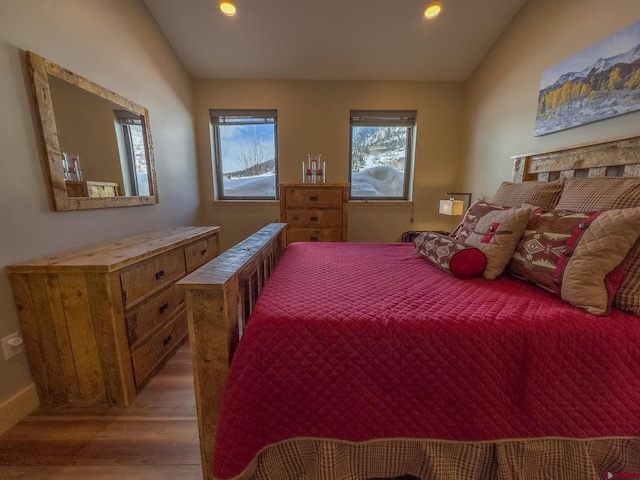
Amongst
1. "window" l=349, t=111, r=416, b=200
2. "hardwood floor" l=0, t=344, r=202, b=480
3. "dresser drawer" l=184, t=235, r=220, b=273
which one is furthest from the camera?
"window" l=349, t=111, r=416, b=200

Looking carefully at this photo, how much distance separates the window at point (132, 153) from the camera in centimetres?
187

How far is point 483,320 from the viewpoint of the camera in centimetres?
78

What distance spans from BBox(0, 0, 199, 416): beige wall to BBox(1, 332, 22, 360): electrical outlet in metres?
0.02

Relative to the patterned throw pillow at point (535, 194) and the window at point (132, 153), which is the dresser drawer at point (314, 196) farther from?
the patterned throw pillow at point (535, 194)

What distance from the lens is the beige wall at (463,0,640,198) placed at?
58.5 inches

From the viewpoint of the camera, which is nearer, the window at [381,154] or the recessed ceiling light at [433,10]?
the recessed ceiling light at [433,10]

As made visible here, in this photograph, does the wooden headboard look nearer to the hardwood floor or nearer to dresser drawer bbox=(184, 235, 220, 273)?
the hardwood floor

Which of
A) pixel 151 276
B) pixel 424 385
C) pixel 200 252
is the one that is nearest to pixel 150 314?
pixel 151 276

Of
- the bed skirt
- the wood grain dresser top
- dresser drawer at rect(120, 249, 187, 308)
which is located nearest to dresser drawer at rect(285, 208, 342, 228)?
the wood grain dresser top

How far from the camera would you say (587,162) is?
4.97 feet

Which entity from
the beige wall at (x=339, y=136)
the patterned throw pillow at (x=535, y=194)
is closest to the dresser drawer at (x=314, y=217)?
the beige wall at (x=339, y=136)

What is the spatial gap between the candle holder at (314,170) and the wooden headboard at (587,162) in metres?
1.81

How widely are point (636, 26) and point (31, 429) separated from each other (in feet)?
11.4

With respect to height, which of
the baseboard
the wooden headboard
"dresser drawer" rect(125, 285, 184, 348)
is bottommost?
the baseboard
